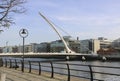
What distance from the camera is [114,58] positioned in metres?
188

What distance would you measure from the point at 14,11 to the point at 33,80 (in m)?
4.70

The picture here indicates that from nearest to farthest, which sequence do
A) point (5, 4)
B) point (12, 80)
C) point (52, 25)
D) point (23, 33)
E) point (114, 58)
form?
point (5, 4) → point (12, 80) → point (23, 33) → point (52, 25) → point (114, 58)

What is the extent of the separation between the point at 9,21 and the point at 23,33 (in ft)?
38.8

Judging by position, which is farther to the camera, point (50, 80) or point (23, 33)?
point (23, 33)

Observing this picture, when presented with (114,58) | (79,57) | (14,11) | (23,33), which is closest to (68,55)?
(79,57)

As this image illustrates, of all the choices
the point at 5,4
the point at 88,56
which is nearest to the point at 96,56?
the point at 88,56

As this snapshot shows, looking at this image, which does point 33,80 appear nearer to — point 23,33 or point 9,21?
point 9,21

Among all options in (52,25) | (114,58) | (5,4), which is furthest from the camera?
(114,58)

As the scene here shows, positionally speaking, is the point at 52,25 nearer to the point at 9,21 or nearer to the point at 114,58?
the point at 114,58

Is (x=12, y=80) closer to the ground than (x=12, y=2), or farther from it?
closer to the ground

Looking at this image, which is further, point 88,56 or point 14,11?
point 88,56

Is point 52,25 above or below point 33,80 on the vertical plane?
above

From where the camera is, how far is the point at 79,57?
628 feet

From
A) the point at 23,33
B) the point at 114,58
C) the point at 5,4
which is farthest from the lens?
the point at 114,58
